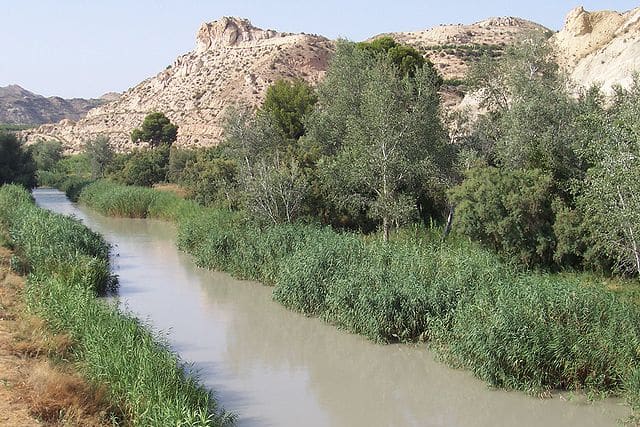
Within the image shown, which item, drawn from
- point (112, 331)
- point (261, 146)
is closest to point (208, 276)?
point (261, 146)

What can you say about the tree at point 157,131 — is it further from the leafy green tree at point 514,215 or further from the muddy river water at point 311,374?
the leafy green tree at point 514,215

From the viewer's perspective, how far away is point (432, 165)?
23062 millimetres

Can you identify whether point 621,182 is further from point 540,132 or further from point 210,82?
point 210,82

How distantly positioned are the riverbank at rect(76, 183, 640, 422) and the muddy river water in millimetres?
418

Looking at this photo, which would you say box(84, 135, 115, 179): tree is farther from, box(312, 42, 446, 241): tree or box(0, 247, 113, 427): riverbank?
box(0, 247, 113, 427): riverbank

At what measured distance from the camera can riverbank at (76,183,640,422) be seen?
39.2 ft

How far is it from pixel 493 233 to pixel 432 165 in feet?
14.5

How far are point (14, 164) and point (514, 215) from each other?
142 ft

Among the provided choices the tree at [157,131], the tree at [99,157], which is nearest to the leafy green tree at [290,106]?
the tree at [99,157]

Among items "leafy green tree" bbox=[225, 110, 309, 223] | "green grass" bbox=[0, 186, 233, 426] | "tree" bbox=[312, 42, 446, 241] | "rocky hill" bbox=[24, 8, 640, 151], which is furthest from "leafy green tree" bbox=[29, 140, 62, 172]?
"tree" bbox=[312, 42, 446, 241]

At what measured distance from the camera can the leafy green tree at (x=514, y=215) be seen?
A: 19.0 m

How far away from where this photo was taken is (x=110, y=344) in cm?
1162

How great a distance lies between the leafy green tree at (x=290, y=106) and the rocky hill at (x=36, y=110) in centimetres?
14296

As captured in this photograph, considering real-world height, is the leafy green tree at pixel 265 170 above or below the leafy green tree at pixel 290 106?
below
